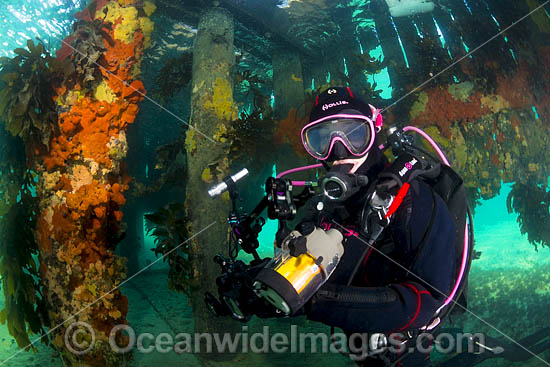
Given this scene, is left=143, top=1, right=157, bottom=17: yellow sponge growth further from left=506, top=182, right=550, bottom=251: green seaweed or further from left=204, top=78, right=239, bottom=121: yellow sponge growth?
left=506, top=182, right=550, bottom=251: green seaweed

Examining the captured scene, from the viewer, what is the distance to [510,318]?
27.1 ft

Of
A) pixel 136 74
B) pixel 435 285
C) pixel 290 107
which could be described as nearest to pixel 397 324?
pixel 435 285

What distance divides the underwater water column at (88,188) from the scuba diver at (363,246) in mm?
2890

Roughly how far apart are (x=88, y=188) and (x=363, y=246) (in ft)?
12.6

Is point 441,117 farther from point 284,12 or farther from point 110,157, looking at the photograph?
Answer: point 110,157

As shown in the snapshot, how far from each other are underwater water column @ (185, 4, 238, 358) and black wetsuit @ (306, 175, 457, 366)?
11.4ft

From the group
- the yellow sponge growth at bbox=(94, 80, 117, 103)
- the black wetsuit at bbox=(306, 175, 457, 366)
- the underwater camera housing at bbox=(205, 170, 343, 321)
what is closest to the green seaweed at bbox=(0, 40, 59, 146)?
the yellow sponge growth at bbox=(94, 80, 117, 103)

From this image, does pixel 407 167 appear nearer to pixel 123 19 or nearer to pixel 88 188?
pixel 88 188

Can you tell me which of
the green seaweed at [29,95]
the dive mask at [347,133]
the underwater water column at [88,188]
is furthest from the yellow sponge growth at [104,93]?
the dive mask at [347,133]

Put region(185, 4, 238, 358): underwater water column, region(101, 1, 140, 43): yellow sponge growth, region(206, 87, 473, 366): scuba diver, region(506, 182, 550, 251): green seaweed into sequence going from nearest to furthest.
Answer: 1. region(206, 87, 473, 366): scuba diver
2. region(101, 1, 140, 43): yellow sponge growth
3. region(185, 4, 238, 358): underwater water column
4. region(506, 182, 550, 251): green seaweed

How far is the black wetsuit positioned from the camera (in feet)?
5.04

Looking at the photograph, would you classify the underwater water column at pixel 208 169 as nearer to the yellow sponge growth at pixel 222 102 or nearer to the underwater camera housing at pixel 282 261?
the yellow sponge growth at pixel 222 102

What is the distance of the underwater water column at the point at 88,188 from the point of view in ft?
13.4

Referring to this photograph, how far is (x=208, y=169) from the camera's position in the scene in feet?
16.9
